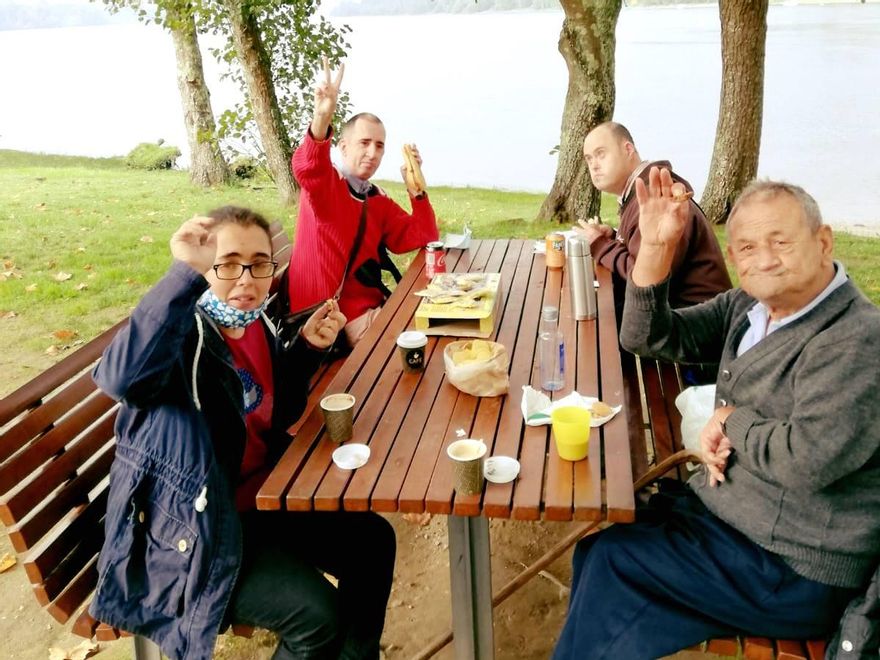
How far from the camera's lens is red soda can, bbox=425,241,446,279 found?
370 cm

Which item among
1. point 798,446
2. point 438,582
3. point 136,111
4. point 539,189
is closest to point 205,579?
point 438,582

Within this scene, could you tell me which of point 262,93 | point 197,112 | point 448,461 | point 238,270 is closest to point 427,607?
point 448,461

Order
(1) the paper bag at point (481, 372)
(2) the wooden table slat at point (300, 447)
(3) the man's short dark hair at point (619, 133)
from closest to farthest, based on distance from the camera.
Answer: (2) the wooden table slat at point (300, 447) < (1) the paper bag at point (481, 372) < (3) the man's short dark hair at point (619, 133)

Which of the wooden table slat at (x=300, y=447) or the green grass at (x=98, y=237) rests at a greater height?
the wooden table slat at (x=300, y=447)

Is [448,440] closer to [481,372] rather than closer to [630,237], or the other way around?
[481,372]

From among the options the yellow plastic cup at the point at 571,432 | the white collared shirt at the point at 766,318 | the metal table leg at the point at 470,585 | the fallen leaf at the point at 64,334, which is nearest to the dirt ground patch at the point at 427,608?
the metal table leg at the point at 470,585

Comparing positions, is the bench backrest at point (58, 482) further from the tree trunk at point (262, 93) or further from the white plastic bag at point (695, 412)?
the tree trunk at point (262, 93)

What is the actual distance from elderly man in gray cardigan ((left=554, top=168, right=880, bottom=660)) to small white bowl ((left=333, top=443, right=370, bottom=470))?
0.70 metres

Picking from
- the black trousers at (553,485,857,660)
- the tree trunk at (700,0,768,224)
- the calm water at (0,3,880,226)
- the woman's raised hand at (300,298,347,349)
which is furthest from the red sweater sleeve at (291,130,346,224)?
the calm water at (0,3,880,226)

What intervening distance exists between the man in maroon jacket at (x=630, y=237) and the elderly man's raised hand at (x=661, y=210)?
23.9 inches

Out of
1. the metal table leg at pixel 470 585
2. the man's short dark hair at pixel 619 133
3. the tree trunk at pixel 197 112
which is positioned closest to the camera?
the metal table leg at pixel 470 585

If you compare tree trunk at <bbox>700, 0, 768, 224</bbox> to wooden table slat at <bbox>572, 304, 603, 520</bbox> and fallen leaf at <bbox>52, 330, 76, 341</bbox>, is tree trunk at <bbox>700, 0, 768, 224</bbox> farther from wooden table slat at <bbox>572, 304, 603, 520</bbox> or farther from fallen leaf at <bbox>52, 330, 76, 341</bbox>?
fallen leaf at <bbox>52, 330, 76, 341</bbox>

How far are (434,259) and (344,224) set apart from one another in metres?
0.51

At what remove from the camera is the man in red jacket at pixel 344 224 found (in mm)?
3555
